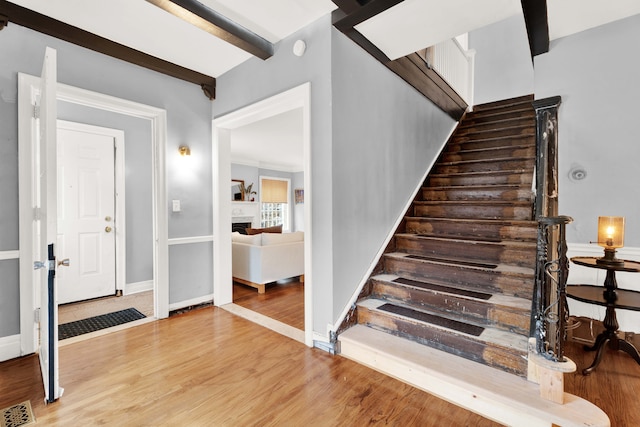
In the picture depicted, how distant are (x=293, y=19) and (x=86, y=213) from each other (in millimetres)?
3291

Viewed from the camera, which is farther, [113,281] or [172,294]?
[113,281]

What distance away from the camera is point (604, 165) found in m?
2.36

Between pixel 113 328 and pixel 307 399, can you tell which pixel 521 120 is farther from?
pixel 113 328

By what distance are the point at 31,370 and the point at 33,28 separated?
2478 mm

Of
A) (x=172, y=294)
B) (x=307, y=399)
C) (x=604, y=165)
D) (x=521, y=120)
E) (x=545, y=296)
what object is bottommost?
(x=307, y=399)

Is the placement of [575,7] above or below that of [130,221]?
above

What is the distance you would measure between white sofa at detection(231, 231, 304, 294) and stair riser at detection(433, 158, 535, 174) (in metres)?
2.24

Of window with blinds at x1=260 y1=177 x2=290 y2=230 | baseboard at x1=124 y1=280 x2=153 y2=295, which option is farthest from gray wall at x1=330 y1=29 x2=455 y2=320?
Answer: window with blinds at x1=260 y1=177 x2=290 y2=230

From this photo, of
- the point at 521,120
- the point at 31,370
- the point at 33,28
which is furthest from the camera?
the point at 521,120

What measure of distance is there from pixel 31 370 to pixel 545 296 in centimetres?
332

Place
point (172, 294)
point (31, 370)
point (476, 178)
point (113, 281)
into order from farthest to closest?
point (113, 281), point (476, 178), point (172, 294), point (31, 370)

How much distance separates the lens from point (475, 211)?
A: 310cm

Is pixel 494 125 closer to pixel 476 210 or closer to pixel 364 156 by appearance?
pixel 476 210

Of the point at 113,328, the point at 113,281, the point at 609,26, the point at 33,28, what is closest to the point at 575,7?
the point at 609,26
